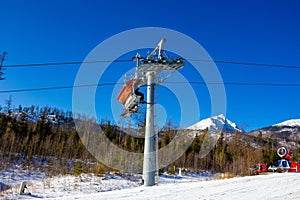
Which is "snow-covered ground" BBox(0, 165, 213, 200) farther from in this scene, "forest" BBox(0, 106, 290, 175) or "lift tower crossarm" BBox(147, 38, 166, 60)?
"lift tower crossarm" BBox(147, 38, 166, 60)

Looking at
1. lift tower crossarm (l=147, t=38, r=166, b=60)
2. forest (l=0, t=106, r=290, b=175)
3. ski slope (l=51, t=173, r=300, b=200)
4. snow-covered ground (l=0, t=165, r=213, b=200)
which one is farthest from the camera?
forest (l=0, t=106, r=290, b=175)

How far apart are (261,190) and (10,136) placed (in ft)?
103

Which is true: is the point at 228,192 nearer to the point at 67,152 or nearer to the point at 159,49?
the point at 159,49

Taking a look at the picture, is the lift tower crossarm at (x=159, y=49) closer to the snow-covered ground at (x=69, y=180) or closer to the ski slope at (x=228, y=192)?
the ski slope at (x=228, y=192)

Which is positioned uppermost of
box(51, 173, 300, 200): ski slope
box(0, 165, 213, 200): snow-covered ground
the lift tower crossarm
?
the lift tower crossarm

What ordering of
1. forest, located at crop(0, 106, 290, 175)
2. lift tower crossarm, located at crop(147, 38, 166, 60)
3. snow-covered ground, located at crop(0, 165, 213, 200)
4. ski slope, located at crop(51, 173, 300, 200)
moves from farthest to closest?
forest, located at crop(0, 106, 290, 175) → snow-covered ground, located at crop(0, 165, 213, 200) → lift tower crossarm, located at crop(147, 38, 166, 60) → ski slope, located at crop(51, 173, 300, 200)

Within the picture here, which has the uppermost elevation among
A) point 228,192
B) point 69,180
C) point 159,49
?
point 159,49

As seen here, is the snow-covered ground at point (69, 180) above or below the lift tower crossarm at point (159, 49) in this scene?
below

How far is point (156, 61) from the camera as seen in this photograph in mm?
10828

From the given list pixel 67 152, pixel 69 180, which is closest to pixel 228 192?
pixel 69 180

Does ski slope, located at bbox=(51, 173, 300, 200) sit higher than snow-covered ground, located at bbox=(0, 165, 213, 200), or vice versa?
ski slope, located at bbox=(51, 173, 300, 200)

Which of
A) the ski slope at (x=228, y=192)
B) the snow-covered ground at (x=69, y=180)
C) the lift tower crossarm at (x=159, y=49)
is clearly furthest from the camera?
the snow-covered ground at (x=69, y=180)

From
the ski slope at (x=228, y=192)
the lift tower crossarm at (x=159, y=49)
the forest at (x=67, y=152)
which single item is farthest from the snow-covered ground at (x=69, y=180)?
the ski slope at (x=228, y=192)

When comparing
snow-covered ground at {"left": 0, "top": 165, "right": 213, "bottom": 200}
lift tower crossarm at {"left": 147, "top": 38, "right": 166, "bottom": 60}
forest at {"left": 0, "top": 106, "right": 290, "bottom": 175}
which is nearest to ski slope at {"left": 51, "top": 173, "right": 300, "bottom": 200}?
lift tower crossarm at {"left": 147, "top": 38, "right": 166, "bottom": 60}
